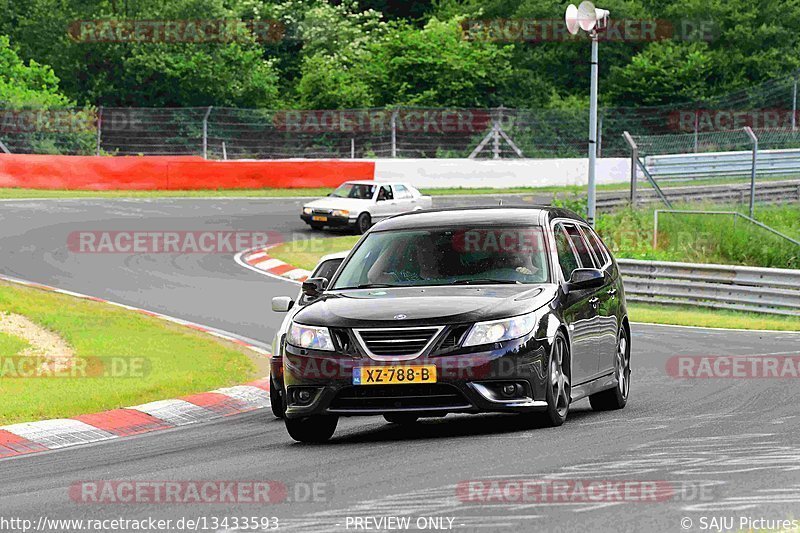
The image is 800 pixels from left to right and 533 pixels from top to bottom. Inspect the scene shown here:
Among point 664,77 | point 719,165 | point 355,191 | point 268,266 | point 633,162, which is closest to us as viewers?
point 268,266

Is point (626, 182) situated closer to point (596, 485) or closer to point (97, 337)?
point (97, 337)

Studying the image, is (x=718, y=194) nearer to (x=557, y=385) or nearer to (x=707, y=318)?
(x=707, y=318)

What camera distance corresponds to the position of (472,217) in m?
11.5

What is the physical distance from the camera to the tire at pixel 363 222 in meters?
36.2

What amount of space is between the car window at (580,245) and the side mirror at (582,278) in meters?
0.86

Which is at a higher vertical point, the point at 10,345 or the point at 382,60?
the point at 382,60

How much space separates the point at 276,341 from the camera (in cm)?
1156

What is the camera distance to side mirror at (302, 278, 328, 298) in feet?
37.3

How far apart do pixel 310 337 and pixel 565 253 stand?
2367 millimetres

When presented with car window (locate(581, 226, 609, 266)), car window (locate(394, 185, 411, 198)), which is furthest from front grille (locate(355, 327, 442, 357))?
car window (locate(394, 185, 411, 198))

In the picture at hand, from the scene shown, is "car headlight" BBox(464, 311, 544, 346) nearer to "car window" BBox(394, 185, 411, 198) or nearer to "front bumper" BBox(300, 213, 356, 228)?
"front bumper" BBox(300, 213, 356, 228)

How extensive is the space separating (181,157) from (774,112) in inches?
907

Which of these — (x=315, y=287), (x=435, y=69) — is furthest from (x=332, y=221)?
(x=435, y=69)

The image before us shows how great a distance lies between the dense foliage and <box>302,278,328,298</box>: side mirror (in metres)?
44.9
